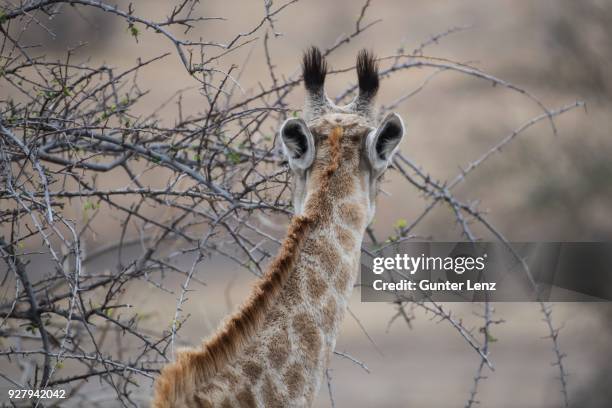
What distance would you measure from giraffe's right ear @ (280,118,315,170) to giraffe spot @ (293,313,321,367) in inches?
22.4

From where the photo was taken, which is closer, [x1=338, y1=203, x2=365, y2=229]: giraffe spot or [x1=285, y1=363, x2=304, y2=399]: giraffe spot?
[x1=285, y1=363, x2=304, y2=399]: giraffe spot

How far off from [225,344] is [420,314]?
369 inches

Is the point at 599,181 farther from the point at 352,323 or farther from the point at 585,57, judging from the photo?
the point at 352,323

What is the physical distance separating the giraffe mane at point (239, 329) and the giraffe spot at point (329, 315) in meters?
0.16

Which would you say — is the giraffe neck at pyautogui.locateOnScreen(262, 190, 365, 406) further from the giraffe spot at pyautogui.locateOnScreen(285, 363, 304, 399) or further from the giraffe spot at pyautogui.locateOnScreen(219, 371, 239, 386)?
the giraffe spot at pyautogui.locateOnScreen(219, 371, 239, 386)

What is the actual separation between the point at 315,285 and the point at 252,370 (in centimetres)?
36

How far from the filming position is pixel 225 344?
9.86 feet

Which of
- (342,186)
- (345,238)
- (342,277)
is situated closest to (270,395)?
(342,277)

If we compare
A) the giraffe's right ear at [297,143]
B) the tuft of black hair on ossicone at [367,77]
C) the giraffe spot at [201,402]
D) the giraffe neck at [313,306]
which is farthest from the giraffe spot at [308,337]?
the tuft of black hair on ossicone at [367,77]

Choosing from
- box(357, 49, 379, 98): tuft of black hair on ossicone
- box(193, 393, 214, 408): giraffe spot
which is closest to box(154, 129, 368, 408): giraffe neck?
box(193, 393, 214, 408): giraffe spot

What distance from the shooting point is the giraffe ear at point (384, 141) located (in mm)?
3443

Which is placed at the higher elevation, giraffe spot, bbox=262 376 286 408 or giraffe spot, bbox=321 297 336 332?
giraffe spot, bbox=321 297 336 332

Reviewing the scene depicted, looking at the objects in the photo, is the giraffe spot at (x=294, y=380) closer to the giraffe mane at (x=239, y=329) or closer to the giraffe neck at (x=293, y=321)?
the giraffe neck at (x=293, y=321)

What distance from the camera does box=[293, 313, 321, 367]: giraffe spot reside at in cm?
313
